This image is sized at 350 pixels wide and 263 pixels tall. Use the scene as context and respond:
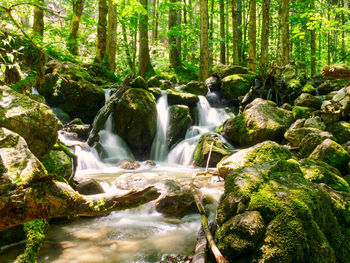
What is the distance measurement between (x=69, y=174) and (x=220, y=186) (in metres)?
3.06

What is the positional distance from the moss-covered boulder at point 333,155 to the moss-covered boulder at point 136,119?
5888 millimetres

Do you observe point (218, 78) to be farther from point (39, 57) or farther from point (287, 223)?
point (287, 223)

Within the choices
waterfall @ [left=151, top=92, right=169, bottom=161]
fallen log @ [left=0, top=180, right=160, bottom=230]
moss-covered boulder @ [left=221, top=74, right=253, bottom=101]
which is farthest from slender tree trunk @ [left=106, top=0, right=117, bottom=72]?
fallen log @ [left=0, top=180, right=160, bottom=230]

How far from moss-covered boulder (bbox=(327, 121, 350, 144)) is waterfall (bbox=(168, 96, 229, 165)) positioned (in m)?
4.47

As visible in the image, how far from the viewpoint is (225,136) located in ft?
30.2

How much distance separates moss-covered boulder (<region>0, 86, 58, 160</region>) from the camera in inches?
124

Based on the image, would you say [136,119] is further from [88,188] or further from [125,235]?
[125,235]

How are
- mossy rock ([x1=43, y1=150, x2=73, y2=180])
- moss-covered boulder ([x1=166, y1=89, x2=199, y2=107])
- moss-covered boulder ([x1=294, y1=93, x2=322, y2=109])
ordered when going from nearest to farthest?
mossy rock ([x1=43, y1=150, x2=73, y2=180]) → moss-covered boulder ([x1=294, y1=93, x2=322, y2=109]) → moss-covered boulder ([x1=166, y1=89, x2=199, y2=107])

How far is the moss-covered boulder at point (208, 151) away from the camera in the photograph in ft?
25.1

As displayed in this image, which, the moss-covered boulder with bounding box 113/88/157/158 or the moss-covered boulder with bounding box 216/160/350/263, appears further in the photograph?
the moss-covered boulder with bounding box 113/88/157/158

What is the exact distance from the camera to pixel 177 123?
10.4 metres

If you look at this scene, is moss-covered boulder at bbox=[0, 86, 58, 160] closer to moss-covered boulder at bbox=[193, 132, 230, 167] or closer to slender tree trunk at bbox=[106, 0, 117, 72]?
moss-covered boulder at bbox=[193, 132, 230, 167]

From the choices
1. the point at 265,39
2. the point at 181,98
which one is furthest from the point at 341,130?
the point at 265,39

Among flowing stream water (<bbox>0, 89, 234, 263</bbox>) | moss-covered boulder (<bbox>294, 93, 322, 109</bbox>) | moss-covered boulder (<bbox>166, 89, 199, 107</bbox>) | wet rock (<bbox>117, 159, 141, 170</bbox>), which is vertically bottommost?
flowing stream water (<bbox>0, 89, 234, 263</bbox>)
